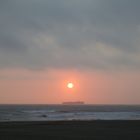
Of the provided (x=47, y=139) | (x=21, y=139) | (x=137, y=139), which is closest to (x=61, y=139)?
(x=47, y=139)

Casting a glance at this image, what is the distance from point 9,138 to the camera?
98.8 feet

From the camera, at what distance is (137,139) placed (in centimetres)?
2839

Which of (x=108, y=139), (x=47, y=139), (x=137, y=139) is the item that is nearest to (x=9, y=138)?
(x=47, y=139)

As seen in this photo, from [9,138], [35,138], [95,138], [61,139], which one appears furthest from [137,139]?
[9,138]

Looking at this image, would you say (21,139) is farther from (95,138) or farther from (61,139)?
(95,138)

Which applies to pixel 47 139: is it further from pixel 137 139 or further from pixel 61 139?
pixel 137 139

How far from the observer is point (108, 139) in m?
28.5

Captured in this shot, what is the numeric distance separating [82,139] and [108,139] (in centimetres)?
197

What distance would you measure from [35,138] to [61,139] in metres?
2.12

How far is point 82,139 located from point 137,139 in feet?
13.6

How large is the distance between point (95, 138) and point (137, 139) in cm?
324

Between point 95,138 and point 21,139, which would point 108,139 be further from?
point 21,139

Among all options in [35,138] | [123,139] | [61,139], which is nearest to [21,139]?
[35,138]

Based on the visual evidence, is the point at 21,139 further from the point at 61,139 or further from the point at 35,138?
the point at 61,139
